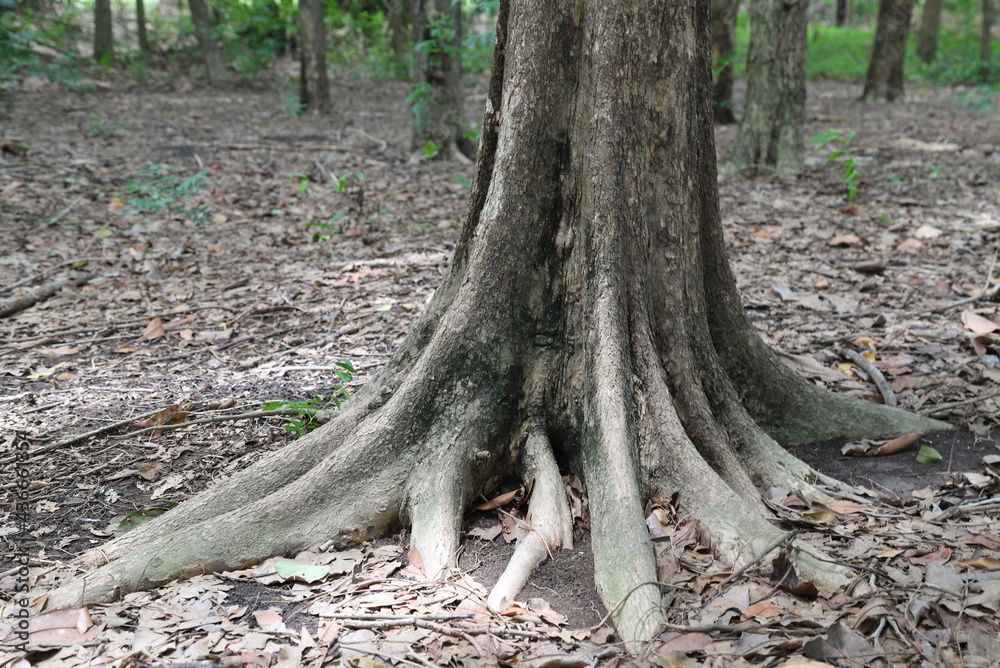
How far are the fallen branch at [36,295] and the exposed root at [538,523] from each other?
13.7 ft

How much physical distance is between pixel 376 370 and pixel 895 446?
2557mm

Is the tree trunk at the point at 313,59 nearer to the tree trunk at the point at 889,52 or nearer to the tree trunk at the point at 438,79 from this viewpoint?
the tree trunk at the point at 438,79

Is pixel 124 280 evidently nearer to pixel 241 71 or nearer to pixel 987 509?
pixel 987 509

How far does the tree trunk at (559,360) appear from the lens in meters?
2.50

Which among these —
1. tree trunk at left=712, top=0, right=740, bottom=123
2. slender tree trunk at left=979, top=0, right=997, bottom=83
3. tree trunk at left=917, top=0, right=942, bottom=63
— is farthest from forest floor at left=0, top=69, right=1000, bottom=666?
tree trunk at left=917, top=0, right=942, bottom=63

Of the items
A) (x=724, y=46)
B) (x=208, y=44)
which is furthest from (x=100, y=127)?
(x=724, y=46)

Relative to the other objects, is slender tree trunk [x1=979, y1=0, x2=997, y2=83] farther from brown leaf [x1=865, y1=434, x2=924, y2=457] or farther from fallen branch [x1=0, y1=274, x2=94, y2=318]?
fallen branch [x1=0, y1=274, x2=94, y2=318]

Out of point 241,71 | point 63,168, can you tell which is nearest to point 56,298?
point 63,168

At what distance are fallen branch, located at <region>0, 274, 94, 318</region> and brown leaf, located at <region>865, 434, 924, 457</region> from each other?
538 centimetres

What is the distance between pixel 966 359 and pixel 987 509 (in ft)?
5.63

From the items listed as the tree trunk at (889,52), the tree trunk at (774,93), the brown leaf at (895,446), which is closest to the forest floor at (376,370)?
the brown leaf at (895,446)

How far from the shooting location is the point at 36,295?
17.1 feet

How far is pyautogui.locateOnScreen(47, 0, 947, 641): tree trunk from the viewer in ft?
8.19

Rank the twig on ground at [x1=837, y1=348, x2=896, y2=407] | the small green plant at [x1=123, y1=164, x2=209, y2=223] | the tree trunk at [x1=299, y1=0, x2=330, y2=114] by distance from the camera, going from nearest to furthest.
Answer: the twig on ground at [x1=837, y1=348, x2=896, y2=407], the small green plant at [x1=123, y1=164, x2=209, y2=223], the tree trunk at [x1=299, y1=0, x2=330, y2=114]
